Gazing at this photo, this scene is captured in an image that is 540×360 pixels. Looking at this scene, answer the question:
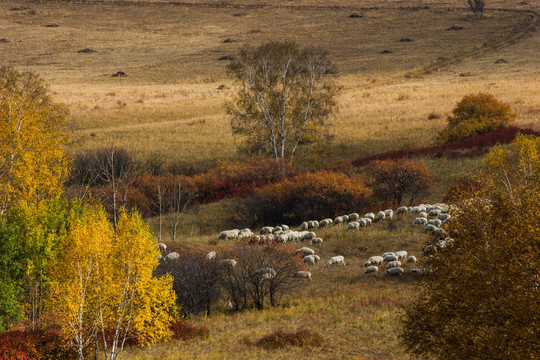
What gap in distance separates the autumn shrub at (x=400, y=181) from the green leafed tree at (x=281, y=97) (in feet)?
37.5

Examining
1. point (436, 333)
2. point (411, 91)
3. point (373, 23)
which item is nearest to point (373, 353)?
point (436, 333)

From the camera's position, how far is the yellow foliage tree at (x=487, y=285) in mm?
11016

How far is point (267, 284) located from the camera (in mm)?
24156

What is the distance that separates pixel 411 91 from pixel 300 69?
101 ft

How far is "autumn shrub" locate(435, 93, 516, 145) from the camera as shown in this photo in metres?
54.5

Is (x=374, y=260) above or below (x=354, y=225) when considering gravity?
above

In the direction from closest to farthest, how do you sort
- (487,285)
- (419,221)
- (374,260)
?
(487,285)
(374,260)
(419,221)

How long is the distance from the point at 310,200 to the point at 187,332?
788 inches

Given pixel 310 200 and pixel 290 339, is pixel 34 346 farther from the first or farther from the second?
pixel 310 200

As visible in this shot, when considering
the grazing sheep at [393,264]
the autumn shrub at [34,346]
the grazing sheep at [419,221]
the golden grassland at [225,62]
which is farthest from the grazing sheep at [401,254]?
the golden grassland at [225,62]

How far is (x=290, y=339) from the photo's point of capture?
62.0 feet

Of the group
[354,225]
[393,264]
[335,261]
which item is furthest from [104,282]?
[354,225]

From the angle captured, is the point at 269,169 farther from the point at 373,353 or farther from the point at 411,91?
the point at 411,91

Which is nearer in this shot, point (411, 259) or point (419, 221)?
point (411, 259)
